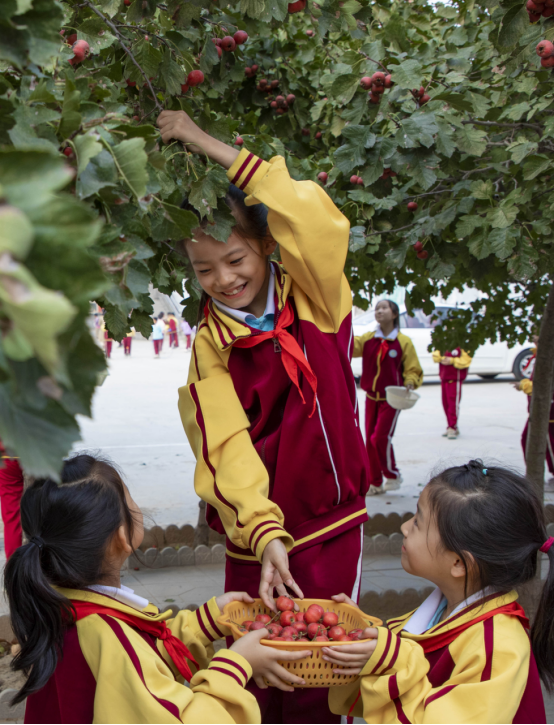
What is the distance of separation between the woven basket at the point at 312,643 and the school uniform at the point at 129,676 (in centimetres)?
11

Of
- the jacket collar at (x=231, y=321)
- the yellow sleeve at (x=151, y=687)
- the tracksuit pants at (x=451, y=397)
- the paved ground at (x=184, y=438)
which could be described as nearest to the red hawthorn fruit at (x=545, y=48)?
the jacket collar at (x=231, y=321)

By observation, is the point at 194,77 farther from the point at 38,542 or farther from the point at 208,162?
the point at 38,542

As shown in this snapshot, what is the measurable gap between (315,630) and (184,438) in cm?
837

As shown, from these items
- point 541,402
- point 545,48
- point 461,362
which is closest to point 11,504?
point 541,402

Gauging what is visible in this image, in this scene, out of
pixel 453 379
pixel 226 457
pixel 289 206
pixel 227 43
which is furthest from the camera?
pixel 453 379

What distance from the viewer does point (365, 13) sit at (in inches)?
102

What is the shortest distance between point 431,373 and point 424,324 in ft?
3.71

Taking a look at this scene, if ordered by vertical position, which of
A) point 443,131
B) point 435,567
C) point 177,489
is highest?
point 443,131

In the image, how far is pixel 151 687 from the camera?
1.35 m

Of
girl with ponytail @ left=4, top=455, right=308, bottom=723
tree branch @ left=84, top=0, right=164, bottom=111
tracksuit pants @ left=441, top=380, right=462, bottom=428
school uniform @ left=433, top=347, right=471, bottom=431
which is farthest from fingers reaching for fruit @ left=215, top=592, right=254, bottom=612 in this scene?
tracksuit pants @ left=441, top=380, right=462, bottom=428

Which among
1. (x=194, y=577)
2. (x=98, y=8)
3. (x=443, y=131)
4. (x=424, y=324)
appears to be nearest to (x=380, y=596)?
(x=194, y=577)

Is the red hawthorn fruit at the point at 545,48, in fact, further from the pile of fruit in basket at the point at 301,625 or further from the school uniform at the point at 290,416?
the pile of fruit in basket at the point at 301,625

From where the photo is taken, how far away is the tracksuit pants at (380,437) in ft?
21.6

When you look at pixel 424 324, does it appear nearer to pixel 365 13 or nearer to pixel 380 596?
pixel 380 596
